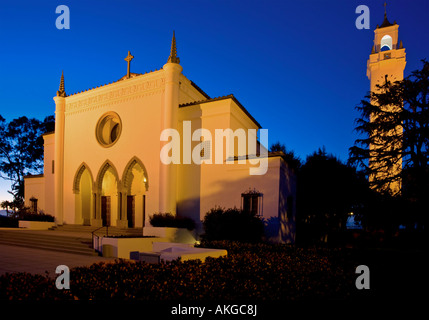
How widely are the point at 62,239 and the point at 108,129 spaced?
28.5 ft

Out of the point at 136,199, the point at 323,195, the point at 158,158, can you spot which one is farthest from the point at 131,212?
the point at 323,195

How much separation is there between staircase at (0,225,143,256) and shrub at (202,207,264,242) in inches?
175

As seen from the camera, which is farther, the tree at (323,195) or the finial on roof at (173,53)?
the tree at (323,195)

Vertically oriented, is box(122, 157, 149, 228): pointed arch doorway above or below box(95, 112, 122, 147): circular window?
below

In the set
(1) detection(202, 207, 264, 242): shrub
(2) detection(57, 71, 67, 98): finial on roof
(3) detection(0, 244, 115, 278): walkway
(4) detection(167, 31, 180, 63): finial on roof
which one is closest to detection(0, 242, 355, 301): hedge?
(3) detection(0, 244, 115, 278): walkway

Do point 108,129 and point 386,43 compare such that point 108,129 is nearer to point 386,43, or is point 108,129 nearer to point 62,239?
point 62,239

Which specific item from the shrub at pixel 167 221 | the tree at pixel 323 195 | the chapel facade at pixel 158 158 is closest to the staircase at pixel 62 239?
the chapel facade at pixel 158 158

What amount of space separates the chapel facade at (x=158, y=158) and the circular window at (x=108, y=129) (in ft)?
0.23

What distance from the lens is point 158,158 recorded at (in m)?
17.0

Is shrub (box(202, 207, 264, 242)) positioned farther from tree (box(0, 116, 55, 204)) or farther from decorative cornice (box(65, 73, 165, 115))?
tree (box(0, 116, 55, 204))

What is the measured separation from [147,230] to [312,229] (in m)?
15.0

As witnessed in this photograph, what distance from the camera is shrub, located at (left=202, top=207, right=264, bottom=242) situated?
13266 mm

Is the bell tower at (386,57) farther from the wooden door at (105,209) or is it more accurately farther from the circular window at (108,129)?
the wooden door at (105,209)

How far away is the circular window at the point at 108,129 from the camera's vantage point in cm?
1970
